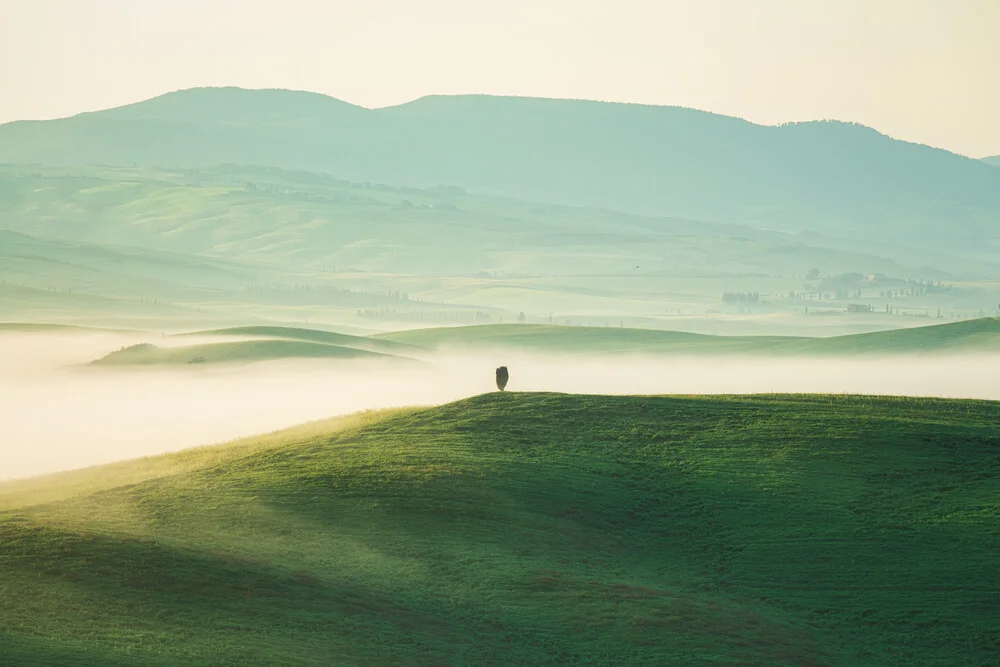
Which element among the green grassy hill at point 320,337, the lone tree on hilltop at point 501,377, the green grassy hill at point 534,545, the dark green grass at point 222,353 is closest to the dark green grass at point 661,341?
the green grassy hill at point 320,337

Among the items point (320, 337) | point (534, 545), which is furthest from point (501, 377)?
point (320, 337)

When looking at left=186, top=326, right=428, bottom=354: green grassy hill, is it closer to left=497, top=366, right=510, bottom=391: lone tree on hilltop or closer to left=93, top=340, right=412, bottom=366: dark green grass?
left=93, top=340, right=412, bottom=366: dark green grass

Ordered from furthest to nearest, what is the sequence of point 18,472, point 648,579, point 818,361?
point 818,361 < point 18,472 < point 648,579

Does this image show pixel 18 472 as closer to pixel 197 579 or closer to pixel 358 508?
pixel 358 508

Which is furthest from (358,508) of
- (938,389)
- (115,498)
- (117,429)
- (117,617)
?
(938,389)

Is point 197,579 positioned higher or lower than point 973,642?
higher

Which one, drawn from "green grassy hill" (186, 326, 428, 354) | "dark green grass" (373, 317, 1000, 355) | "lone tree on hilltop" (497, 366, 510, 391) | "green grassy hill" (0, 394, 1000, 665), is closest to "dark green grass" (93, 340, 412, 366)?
"green grassy hill" (186, 326, 428, 354)

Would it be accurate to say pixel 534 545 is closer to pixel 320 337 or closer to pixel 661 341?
pixel 320 337
